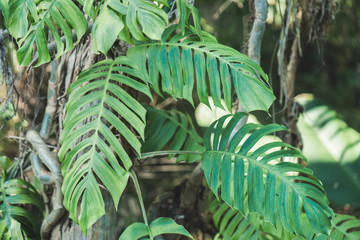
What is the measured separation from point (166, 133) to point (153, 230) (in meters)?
0.49

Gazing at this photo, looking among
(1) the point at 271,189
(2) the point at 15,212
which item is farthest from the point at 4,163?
(1) the point at 271,189

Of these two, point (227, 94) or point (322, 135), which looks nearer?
point (227, 94)

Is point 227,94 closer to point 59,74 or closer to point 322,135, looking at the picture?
point 59,74

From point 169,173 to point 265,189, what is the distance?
205 cm

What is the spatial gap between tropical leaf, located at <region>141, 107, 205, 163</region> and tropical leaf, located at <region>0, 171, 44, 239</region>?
16.2 inches

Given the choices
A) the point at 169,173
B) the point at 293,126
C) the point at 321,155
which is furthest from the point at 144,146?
the point at 169,173

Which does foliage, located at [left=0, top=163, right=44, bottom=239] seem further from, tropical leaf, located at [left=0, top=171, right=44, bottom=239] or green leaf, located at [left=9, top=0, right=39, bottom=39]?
green leaf, located at [left=9, top=0, right=39, bottom=39]

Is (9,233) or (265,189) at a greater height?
(265,189)

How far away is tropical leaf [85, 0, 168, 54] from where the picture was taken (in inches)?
34.7

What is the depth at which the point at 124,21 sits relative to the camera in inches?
37.5

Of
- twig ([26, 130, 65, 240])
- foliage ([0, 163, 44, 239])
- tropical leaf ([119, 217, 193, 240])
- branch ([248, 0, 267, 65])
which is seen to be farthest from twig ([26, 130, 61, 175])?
branch ([248, 0, 267, 65])

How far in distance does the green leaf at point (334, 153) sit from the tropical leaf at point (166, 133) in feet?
2.49

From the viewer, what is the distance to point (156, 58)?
1.03 metres

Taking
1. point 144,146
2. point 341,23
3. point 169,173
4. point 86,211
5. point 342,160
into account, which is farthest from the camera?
point 169,173
